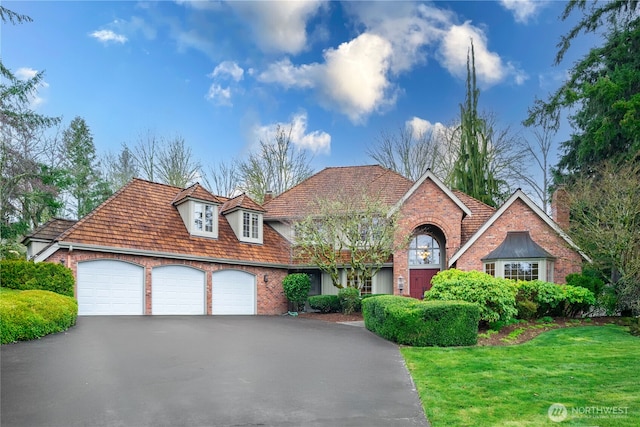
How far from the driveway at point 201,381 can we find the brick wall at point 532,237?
9.68 m

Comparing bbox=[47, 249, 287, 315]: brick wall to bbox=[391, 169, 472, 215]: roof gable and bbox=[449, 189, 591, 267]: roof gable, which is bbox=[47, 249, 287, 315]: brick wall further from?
bbox=[449, 189, 591, 267]: roof gable

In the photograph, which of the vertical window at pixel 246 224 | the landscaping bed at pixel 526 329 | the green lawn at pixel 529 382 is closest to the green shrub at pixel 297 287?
the vertical window at pixel 246 224

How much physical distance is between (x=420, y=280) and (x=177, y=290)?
1138cm

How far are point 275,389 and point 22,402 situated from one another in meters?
3.51

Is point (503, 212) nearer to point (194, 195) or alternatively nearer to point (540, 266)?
point (540, 266)

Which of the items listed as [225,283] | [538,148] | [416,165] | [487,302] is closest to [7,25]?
[225,283]

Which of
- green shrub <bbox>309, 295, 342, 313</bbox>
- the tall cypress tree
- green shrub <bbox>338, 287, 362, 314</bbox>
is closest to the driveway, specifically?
green shrub <bbox>338, 287, 362, 314</bbox>

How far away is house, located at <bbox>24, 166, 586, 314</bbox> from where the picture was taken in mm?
17766

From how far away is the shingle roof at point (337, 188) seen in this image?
24.5 m

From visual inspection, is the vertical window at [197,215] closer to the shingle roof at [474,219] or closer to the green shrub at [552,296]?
the shingle roof at [474,219]

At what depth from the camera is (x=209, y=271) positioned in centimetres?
2066

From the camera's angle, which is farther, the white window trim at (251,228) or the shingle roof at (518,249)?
the white window trim at (251,228)

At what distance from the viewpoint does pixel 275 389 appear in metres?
7.34

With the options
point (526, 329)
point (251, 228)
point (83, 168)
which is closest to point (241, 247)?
point (251, 228)
